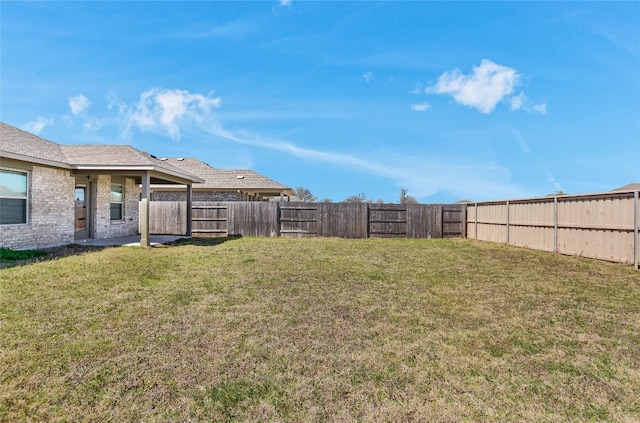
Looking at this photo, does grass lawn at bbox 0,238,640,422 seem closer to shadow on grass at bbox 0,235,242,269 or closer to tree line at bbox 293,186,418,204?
shadow on grass at bbox 0,235,242,269

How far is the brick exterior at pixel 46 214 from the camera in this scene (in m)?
9.36

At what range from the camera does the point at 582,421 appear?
2432 millimetres

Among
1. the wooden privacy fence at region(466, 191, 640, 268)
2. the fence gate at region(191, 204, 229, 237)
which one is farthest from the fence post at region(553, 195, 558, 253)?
the fence gate at region(191, 204, 229, 237)

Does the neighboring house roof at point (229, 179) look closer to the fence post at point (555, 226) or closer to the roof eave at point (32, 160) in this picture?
the roof eave at point (32, 160)

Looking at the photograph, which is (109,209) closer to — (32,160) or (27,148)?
(27,148)

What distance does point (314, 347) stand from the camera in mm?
3535

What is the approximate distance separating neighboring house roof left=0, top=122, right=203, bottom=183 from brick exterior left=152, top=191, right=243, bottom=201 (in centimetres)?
690

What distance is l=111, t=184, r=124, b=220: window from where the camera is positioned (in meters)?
13.9

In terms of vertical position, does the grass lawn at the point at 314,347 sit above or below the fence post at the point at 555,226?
below

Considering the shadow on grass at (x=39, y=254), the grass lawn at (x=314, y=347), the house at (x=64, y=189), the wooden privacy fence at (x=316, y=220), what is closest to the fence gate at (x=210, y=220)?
the wooden privacy fence at (x=316, y=220)

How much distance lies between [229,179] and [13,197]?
12153 millimetres

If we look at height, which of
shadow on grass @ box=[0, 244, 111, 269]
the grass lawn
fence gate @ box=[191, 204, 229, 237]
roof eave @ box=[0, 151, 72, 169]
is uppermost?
roof eave @ box=[0, 151, 72, 169]

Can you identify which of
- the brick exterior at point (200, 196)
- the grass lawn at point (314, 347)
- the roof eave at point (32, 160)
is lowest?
the grass lawn at point (314, 347)

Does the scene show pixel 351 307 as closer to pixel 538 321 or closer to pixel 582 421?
pixel 538 321
